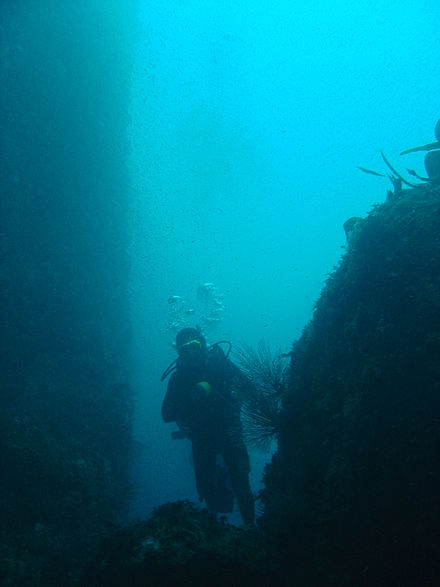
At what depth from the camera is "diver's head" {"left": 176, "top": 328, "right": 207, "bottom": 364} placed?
6.37 meters

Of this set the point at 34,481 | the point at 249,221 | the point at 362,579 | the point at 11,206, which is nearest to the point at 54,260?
the point at 11,206

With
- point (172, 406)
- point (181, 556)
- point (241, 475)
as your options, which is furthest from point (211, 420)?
point (181, 556)

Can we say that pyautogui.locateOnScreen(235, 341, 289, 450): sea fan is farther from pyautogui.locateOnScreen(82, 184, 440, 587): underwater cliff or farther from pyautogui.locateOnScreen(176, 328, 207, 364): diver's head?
pyautogui.locateOnScreen(176, 328, 207, 364): diver's head

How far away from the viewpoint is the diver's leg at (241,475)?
5.32 meters

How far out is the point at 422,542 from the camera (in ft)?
5.66

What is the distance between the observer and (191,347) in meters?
6.43

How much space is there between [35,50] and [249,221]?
4935 inches

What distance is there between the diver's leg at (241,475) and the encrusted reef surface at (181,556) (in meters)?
2.86

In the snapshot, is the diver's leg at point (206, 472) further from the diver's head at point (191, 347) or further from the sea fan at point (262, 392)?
the sea fan at point (262, 392)

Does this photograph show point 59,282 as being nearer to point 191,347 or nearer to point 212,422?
point 191,347

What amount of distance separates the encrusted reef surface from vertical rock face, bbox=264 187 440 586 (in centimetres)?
25

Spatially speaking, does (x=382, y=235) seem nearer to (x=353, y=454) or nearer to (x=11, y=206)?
(x=353, y=454)

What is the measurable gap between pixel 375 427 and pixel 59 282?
10.5 meters

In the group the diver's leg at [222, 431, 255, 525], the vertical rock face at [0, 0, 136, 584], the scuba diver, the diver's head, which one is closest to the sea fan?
the scuba diver
